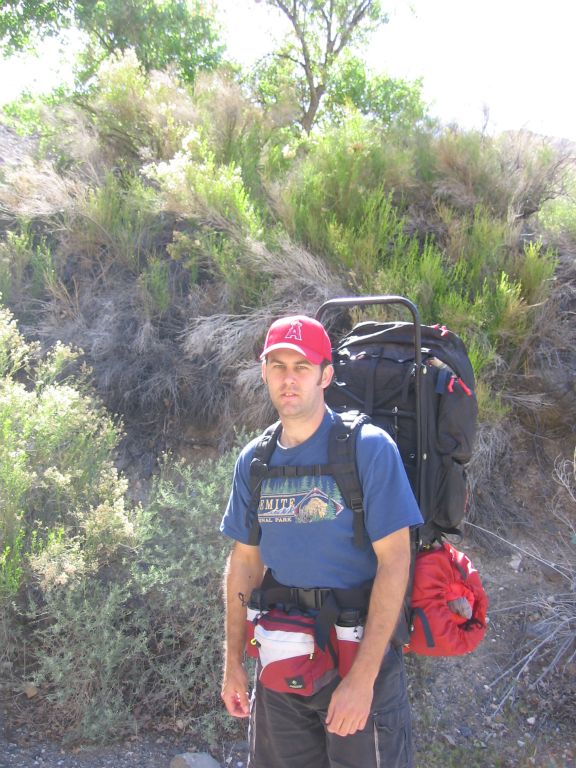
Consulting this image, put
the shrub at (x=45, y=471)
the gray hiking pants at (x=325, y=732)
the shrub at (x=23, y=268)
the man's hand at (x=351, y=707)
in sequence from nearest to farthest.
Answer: the man's hand at (x=351, y=707) < the gray hiking pants at (x=325, y=732) < the shrub at (x=45, y=471) < the shrub at (x=23, y=268)

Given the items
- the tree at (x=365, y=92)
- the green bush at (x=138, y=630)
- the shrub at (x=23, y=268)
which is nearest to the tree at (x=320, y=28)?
the tree at (x=365, y=92)

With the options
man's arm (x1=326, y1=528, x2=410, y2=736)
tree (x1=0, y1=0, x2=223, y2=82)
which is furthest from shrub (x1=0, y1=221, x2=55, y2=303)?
man's arm (x1=326, y1=528, x2=410, y2=736)

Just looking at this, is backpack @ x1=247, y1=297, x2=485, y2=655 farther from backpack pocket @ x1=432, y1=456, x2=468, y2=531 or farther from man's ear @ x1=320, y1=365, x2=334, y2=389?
man's ear @ x1=320, y1=365, x2=334, y2=389

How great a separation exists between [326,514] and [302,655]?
45cm

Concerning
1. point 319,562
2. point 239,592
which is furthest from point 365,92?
point 319,562

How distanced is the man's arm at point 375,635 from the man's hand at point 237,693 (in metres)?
0.44

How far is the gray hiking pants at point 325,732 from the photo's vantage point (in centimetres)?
222

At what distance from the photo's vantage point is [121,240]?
6805mm

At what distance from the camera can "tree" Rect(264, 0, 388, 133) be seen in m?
10.6

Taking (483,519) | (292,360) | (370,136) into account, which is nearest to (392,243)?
(370,136)

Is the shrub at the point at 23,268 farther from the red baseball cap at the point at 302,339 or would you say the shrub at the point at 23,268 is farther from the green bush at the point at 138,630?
the red baseball cap at the point at 302,339

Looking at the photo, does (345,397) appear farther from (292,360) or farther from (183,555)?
(183,555)

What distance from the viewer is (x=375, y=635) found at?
2.15 meters

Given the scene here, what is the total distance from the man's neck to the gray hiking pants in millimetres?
752
